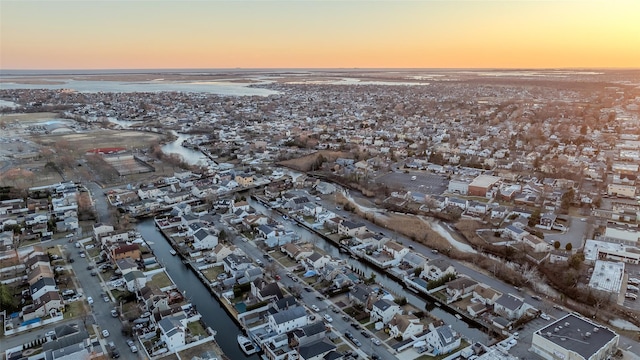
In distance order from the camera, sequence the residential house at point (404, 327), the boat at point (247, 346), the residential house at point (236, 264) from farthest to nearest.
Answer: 1. the residential house at point (236, 264)
2. the residential house at point (404, 327)
3. the boat at point (247, 346)

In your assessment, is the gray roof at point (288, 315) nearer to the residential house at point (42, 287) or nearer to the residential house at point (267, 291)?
the residential house at point (267, 291)

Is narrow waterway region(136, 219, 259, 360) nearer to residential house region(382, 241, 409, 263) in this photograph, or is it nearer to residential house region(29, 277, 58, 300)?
residential house region(29, 277, 58, 300)

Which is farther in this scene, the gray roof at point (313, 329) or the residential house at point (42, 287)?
the residential house at point (42, 287)

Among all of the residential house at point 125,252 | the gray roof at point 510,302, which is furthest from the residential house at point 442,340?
the residential house at point 125,252

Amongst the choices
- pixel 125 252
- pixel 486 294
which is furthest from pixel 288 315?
pixel 125 252

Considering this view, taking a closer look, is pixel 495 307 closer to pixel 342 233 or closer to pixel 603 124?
pixel 342 233

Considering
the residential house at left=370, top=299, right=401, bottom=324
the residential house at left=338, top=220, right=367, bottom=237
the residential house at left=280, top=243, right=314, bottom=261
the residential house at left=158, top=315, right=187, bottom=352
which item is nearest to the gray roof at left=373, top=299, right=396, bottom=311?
the residential house at left=370, top=299, right=401, bottom=324
